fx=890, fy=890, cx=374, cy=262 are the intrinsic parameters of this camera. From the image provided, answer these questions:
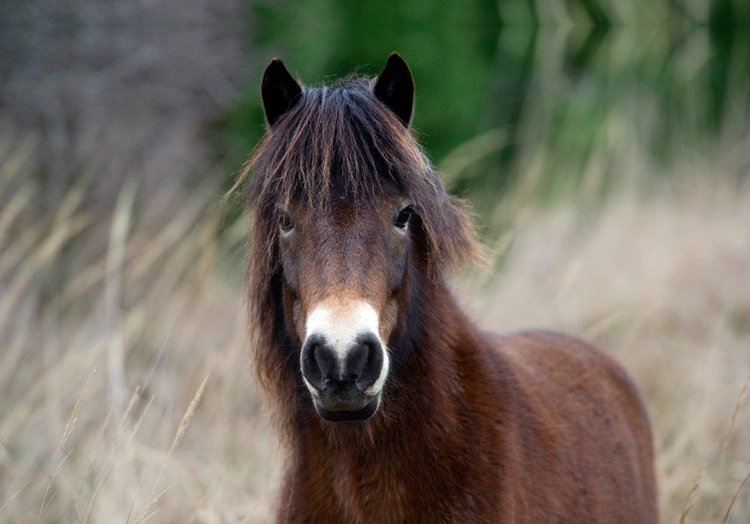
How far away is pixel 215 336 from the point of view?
260 inches

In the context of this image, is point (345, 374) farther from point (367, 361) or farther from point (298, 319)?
point (298, 319)

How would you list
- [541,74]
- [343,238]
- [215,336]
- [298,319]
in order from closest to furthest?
[343,238]
[298,319]
[215,336]
[541,74]

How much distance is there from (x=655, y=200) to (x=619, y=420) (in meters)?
6.41

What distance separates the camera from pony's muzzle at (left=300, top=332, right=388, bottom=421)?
2.11 meters

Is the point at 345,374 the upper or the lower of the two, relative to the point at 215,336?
upper

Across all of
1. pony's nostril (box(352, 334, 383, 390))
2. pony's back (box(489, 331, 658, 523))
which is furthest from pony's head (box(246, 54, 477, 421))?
pony's back (box(489, 331, 658, 523))

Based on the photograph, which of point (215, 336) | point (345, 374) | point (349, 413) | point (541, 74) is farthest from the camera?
point (541, 74)

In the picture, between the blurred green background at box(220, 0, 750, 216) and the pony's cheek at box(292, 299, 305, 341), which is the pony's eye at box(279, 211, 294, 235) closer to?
the pony's cheek at box(292, 299, 305, 341)

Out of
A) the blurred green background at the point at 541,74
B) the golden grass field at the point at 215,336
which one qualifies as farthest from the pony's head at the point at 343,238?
the blurred green background at the point at 541,74

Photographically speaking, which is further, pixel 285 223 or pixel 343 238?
pixel 285 223

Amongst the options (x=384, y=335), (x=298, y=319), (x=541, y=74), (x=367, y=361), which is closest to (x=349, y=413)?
(x=367, y=361)

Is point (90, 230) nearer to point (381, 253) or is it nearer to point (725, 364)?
point (725, 364)

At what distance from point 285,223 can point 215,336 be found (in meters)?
4.20

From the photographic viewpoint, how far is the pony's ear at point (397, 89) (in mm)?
2686
